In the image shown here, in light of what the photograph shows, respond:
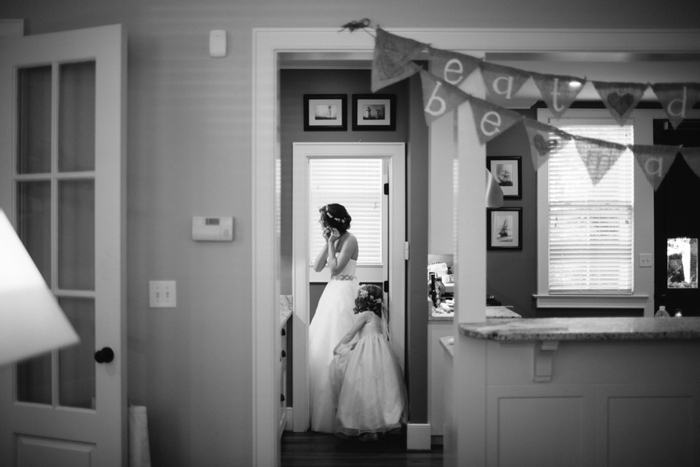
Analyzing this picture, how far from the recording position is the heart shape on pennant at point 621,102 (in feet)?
5.68

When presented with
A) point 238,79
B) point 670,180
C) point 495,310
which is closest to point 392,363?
point 495,310

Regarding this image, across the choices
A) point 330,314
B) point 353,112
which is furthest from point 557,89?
point 330,314

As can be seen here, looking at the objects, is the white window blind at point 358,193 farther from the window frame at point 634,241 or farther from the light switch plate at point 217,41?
the light switch plate at point 217,41

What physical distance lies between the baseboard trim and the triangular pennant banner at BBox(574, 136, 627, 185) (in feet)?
6.74

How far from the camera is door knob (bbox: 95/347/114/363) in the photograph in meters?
1.67

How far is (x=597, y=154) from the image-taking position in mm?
1711

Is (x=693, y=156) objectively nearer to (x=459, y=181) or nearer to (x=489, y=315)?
(x=459, y=181)

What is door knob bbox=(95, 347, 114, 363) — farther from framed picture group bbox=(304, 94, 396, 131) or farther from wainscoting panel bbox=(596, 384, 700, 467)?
framed picture group bbox=(304, 94, 396, 131)

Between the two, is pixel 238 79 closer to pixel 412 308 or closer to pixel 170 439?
pixel 170 439

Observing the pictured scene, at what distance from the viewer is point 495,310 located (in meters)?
3.23

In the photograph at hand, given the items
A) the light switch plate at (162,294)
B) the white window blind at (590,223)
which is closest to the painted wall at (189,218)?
the light switch plate at (162,294)

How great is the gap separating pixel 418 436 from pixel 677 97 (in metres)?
2.46

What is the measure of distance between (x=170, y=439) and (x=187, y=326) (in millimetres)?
505

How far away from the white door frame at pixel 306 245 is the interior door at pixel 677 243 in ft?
7.91
